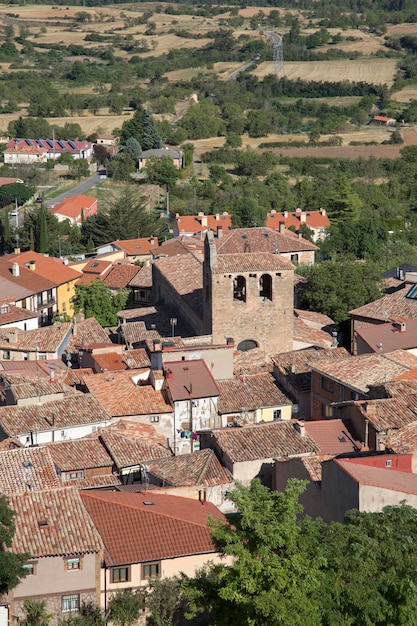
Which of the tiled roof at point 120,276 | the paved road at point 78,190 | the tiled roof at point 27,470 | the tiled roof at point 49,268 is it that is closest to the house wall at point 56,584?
the tiled roof at point 27,470

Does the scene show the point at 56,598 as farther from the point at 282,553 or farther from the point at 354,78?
the point at 354,78

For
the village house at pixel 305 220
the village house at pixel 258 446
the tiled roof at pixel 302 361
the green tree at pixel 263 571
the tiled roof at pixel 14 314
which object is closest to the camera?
the green tree at pixel 263 571

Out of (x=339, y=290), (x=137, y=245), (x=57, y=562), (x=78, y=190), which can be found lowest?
(x=78, y=190)

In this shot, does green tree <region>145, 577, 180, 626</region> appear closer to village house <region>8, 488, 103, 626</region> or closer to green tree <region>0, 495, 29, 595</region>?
village house <region>8, 488, 103, 626</region>

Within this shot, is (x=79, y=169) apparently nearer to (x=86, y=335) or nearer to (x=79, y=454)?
(x=86, y=335)

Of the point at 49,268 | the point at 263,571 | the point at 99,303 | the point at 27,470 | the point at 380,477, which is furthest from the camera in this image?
the point at 49,268

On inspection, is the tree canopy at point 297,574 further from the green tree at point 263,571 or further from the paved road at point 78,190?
the paved road at point 78,190

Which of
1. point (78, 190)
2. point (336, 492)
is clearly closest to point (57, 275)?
point (78, 190)
